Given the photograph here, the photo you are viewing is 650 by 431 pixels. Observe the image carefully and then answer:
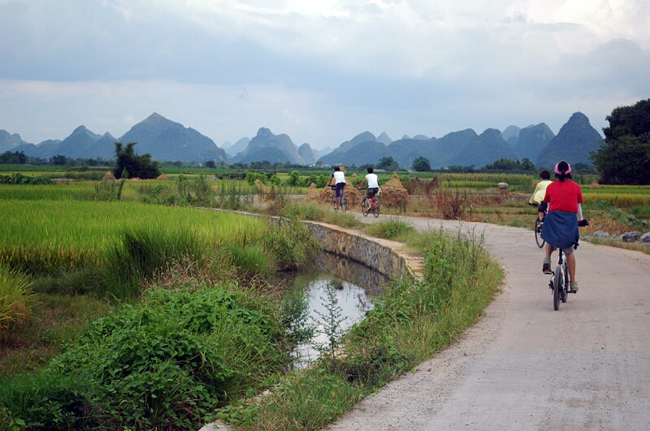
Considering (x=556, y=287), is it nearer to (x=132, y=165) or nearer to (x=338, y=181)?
(x=338, y=181)

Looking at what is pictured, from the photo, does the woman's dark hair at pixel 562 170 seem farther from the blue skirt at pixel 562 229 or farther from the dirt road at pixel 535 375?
the dirt road at pixel 535 375

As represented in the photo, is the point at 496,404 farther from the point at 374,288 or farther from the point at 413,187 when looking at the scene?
the point at 413,187

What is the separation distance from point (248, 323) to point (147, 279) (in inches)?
106

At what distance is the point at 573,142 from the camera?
7584 inches

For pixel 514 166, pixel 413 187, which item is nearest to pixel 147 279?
pixel 413 187

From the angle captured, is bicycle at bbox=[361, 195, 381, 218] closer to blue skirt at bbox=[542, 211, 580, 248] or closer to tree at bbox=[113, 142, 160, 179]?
blue skirt at bbox=[542, 211, 580, 248]

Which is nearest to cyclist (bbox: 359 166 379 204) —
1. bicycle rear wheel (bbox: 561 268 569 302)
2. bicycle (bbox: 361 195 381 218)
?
bicycle (bbox: 361 195 381 218)

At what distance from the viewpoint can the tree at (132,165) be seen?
50.8m

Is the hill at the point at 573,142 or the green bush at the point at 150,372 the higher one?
the hill at the point at 573,142

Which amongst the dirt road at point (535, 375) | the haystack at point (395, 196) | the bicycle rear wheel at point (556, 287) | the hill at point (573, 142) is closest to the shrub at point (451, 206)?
the haystack at point (395, 196)

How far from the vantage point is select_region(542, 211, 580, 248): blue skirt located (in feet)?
26.3

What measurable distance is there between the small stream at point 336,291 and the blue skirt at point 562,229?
2.37m

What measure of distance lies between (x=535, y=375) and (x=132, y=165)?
4916 cm

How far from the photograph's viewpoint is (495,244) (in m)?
14.9
